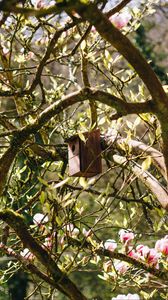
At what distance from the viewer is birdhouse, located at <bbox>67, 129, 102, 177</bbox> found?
4.40 ft

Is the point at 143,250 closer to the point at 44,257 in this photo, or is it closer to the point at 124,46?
the point at 44,257

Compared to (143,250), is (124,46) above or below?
above

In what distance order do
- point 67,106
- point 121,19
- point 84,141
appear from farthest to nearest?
1. point 121,19
2. point 84,141
3. point 67,106

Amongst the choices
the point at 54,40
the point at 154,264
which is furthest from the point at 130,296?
the point at 54,40

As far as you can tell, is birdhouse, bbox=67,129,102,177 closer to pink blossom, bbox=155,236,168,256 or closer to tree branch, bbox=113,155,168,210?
tree branch, bbox=113,155,168,210

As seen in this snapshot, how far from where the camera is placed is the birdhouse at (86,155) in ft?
4.40

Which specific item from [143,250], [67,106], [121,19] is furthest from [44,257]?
[121,19]

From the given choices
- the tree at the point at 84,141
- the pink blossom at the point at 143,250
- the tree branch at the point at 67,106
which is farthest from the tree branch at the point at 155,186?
the tree branch at the point at 67,106

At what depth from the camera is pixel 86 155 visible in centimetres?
136

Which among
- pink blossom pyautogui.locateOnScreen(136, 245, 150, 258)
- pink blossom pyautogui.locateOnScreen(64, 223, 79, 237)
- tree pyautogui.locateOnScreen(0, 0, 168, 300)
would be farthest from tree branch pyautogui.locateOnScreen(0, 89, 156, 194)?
pink blossom pyautogui.locateOnScreen(136, 245, 150, 258)

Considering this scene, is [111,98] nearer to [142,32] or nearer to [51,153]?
[51,153]

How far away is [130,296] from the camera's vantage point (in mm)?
1281

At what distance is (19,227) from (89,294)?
5548 mm

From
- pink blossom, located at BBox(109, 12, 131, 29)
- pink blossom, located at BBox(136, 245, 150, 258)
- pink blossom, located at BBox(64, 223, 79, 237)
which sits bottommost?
pink blossom, located at BBox(136, 245, 150, 258)
